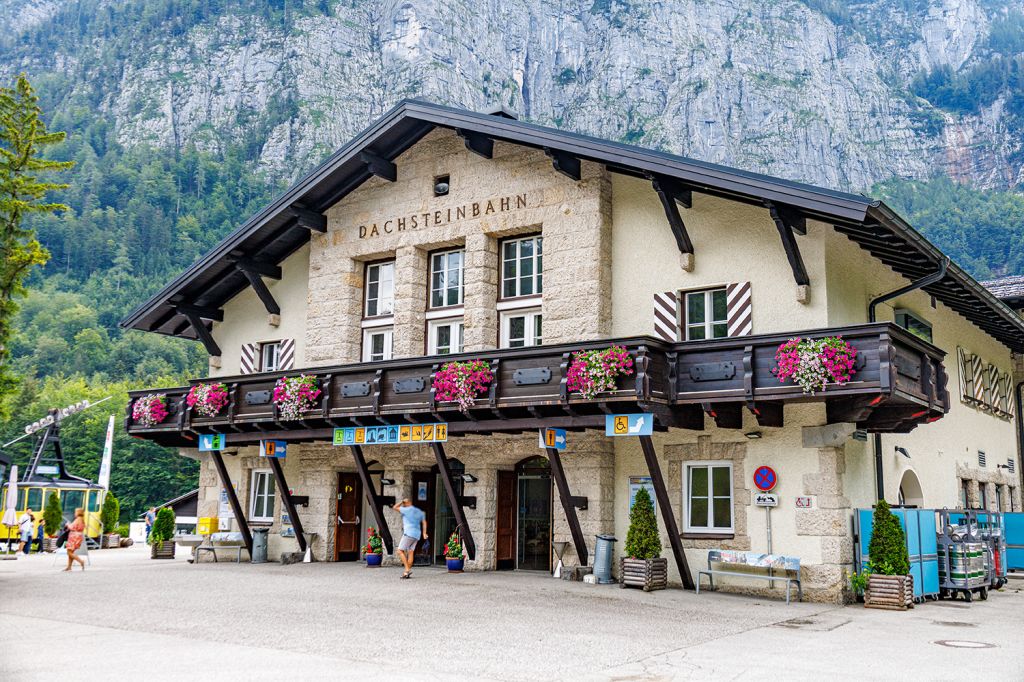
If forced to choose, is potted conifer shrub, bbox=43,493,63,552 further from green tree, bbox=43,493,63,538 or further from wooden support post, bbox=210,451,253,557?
wooden support post, bbox=210,451,253,557

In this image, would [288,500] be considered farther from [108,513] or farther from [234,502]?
[108,513]

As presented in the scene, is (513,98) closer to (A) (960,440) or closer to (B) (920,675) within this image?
(A) (960,440)

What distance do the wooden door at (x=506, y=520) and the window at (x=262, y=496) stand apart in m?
6.00

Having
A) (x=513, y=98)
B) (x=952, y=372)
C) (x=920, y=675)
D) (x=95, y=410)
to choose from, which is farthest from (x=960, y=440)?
(x=513, y=98)

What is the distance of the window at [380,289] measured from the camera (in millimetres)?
20250

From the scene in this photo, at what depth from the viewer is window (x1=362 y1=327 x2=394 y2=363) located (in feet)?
65.8

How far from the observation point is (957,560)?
1489 cm

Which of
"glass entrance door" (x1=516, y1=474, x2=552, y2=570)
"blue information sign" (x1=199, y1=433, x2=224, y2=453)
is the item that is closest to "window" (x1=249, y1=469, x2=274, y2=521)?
"blue information sign" (x1=199, y1=433, x2=224, y2=453)

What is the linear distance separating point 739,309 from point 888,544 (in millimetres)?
4337

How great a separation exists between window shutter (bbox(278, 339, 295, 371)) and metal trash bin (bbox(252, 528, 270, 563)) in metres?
3.49

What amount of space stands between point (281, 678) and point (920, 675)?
5.34 metres

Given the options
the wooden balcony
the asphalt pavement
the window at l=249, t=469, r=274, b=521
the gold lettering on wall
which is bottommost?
the asphalt pavement

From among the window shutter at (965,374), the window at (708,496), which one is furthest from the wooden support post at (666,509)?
the window shutter at (965,374)

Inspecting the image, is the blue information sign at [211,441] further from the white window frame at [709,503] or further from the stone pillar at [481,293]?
the white window frame at [709,503]
